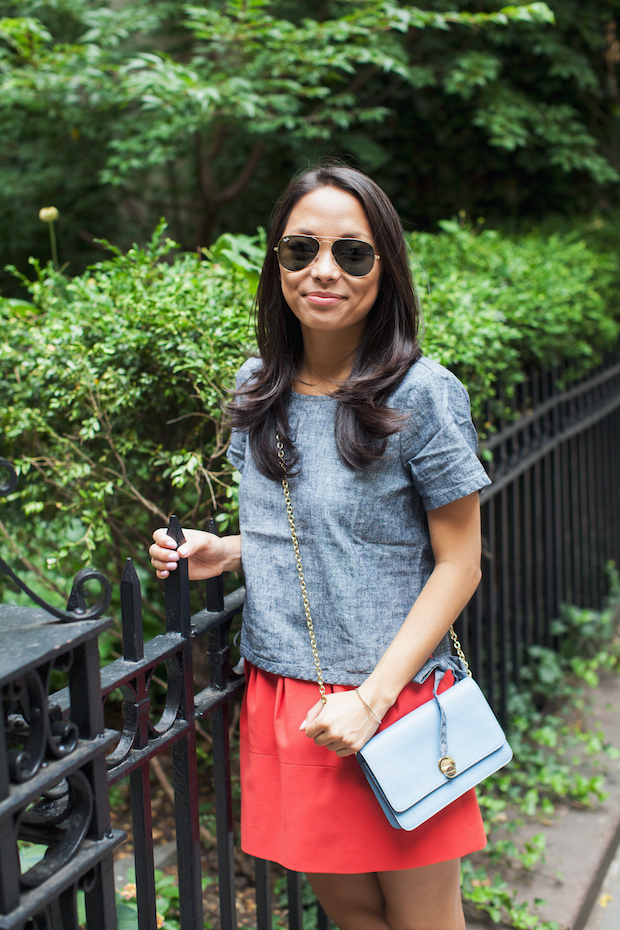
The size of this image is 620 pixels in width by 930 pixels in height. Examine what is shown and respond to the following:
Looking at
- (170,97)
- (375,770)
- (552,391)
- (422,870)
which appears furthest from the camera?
(170,97)

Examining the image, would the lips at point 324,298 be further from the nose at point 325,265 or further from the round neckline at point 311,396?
the round neckline at point 311,396

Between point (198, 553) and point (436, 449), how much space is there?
1.87ft

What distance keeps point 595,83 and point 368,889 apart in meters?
6.06

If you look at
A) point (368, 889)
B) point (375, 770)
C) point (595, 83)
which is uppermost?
point (595, 83)

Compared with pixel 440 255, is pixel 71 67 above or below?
above

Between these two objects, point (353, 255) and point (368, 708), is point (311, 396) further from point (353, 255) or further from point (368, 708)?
point (368, 708)

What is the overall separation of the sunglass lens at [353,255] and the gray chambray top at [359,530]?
0.74 ft

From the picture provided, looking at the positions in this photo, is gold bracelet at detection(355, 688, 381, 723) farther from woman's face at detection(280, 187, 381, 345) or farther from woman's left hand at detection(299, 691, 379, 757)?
woman's face at detection(280, 187, 381, 345)

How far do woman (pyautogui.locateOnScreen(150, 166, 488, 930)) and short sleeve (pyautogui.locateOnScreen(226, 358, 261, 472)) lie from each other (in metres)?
0.11

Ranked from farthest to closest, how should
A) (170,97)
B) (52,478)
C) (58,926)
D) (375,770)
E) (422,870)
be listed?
(170,97) < (52,478) < (422,870) < (375,770) < (58,926)

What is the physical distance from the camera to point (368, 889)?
5.55 ft

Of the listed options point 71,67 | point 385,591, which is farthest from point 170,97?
point 385,591

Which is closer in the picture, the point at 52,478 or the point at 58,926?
the point at 58,926

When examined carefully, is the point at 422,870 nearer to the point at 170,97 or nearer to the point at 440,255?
the point at 440,255
